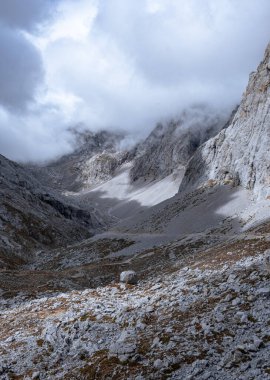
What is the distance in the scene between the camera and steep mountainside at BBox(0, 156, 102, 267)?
118 metres

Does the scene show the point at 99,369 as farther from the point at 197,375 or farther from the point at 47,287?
the point at 47,287

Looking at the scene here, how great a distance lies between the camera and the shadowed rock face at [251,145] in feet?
354

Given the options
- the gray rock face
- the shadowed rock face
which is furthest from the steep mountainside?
the gray rock face

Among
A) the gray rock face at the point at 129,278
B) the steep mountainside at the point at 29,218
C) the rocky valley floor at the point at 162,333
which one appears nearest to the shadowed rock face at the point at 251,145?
the steep mountainside at the point at 29,218

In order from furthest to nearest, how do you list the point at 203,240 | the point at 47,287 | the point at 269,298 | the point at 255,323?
the point at 203,240 < the point at 47,287 < the point at 269,298 < the point at 255,323

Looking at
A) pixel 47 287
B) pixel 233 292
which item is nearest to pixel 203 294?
pixel 233 292

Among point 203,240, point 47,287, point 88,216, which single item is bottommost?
point 203,240

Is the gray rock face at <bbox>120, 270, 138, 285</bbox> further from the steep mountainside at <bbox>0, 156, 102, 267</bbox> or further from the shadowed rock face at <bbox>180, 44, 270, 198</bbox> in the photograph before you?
the shadowed rock face at <bbox>180, 44, 270, 198</bbox>

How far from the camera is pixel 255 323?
60.6 feet

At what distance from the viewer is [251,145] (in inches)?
4769

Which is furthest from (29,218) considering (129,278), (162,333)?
(162,333)

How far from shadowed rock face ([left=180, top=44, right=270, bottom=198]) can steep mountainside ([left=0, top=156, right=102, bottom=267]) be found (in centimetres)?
5495

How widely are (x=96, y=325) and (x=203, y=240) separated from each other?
5170 cm

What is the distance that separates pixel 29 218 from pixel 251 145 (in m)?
74.9
